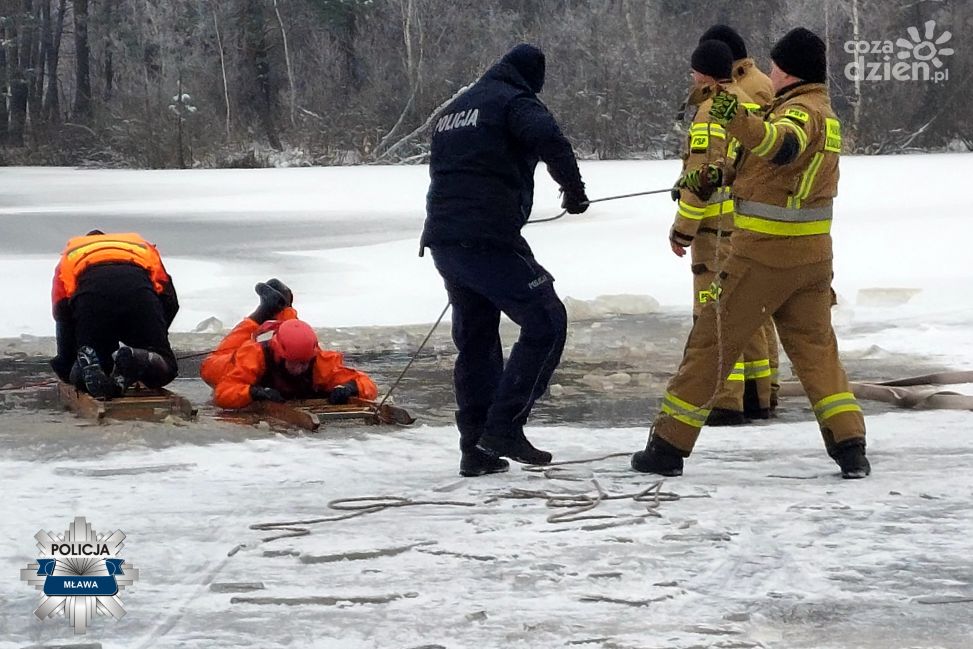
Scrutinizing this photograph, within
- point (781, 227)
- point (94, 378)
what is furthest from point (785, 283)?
point (94, 378)

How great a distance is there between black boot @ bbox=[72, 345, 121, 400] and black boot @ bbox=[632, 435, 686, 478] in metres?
2.77

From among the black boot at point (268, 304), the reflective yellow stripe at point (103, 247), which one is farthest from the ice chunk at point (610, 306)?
the reflective yellow stripe at point (103, 247)

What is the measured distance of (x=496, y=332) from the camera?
6.02 meters

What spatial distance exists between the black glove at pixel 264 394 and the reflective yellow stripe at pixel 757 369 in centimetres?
231

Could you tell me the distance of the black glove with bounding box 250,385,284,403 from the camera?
7117mm

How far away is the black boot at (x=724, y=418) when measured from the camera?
6988mm

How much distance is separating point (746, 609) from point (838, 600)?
0.28 metres

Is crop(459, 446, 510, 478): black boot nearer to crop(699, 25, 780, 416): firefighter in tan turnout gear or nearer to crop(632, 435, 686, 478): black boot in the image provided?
crop(632, 435, 686, 478): black boot

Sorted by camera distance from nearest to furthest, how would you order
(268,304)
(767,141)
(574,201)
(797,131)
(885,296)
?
(767,141), (797,131), (574,201), (268,304), (885,296)

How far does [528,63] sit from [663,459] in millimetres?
1670

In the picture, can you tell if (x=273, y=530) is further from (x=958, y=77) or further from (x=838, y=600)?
(x=958, y=77)

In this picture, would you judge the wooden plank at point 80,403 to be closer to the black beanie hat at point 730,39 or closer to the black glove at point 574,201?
the black glove at point 574,201

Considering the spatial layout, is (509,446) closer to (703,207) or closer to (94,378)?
(703,207)

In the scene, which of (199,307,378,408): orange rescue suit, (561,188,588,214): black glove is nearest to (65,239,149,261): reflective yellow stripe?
(199,307,378,408): orange rescue suit
